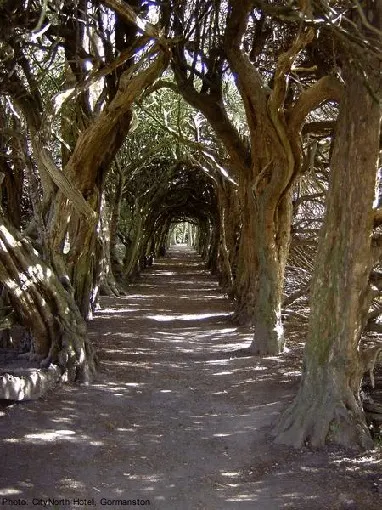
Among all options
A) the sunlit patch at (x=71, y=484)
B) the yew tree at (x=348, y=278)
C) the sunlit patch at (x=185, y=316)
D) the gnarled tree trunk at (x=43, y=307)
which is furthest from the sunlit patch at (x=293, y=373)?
the sunlit patch at (x=185, y=316)

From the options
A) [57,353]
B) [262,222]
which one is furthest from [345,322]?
[262,222]

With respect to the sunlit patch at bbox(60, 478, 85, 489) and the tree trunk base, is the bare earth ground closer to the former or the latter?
the sunlit patch at bbox(60, 478, 85, 489)

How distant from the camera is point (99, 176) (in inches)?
365

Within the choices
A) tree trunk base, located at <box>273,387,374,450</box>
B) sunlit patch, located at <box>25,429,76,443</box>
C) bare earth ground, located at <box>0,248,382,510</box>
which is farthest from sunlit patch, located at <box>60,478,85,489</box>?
tree trunk base, located at <box>273,387,374,450</box>

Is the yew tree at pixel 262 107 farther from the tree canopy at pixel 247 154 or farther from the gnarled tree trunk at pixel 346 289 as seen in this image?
the gnarled tree trunk at pixel 346 289

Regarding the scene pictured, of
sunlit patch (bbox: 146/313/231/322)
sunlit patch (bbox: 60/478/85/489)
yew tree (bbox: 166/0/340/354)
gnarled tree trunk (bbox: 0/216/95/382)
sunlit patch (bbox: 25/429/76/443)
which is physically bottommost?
sunlit patch (bbox: 60/478/85/489)

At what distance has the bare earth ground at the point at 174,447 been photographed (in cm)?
413

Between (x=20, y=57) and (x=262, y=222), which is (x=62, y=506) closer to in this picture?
(x=262, y=222)

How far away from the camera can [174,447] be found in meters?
5.19

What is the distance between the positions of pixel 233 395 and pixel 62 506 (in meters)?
3.26

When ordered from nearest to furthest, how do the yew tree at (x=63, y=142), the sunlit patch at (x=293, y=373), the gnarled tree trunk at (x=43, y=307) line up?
the gnarled tree trunk at (x=43, y=307), the yew tree at (x=63, y=142), the sunlit patch at (x=293, y=373)

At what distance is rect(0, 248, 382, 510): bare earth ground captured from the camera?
163 inches

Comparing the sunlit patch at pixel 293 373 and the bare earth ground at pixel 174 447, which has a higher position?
the sunlit patch at pixel 293 373

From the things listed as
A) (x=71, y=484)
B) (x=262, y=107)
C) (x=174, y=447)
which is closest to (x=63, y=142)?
(x=262, y=107)
